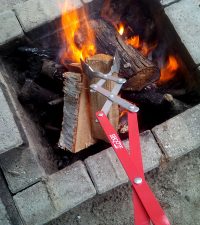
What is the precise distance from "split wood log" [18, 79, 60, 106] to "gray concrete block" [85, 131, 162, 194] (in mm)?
620

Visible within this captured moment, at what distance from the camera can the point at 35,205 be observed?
197cm

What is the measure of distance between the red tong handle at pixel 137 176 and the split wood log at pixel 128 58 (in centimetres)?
49

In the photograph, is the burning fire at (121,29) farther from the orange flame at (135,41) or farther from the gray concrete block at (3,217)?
the gray concrete block at (3,217)

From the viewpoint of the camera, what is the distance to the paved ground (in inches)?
88.7

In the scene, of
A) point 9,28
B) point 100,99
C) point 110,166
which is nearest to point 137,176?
point 110,166

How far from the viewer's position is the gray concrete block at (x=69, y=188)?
A: 1.99 meters

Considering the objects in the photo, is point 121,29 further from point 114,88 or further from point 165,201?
point 165,201

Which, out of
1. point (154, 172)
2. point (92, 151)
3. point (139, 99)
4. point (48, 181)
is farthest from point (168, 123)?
point (48, 181)

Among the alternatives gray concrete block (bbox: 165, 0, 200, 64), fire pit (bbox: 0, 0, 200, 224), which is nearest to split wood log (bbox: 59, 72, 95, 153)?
fire pit (bbox: 0, 0, 200, 224)

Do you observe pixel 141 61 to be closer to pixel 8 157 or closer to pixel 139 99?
pixel 139 99

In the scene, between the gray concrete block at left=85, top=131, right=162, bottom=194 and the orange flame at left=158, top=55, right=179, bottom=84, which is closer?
the gray concrete block at left=85, top=131, right=162, bottom=194

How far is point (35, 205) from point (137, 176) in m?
0.74

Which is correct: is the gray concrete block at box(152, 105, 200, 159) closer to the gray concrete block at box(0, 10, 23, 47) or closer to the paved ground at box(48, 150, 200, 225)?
the paved ground at box(48, 150, 200, 225)

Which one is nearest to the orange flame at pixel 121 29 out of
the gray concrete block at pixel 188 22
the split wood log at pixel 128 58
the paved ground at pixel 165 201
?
the split wood log at pixel 128 58
